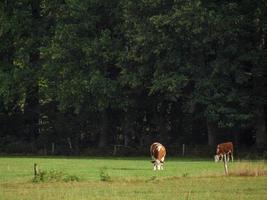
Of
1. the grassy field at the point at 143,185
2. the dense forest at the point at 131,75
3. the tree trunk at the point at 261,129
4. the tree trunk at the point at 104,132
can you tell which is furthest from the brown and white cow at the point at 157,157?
the tree trunk at the point at 104,132

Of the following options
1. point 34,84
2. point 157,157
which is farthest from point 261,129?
point 34,84

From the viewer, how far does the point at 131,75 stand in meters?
61.4

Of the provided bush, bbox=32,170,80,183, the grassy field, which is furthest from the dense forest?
bush, bbox=32,170,80,183

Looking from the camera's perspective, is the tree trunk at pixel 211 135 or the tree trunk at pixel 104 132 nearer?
the tree trunk at pixel 211 135

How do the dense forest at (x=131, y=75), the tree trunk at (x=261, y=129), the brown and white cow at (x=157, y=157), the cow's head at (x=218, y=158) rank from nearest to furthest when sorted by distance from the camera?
the brown and white cow at (x=157, y=157)
the cow's head at (x=218, y=158)
the dense forest at (x=131, y=75)
the tree trunk at (x=261, y=129)

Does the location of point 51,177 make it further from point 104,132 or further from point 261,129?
point 104,132

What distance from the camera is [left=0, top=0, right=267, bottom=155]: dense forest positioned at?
57.5 m

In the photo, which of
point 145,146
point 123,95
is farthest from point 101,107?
point 145,146

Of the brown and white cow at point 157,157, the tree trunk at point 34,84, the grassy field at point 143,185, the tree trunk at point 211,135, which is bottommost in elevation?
the grassy field at point 143,185

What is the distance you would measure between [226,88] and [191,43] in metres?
4.37

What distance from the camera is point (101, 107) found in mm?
64000

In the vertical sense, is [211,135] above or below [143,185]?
above

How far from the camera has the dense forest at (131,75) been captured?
57.5m

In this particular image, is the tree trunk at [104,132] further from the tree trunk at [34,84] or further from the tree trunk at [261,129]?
the tree trunk at [261,129]
